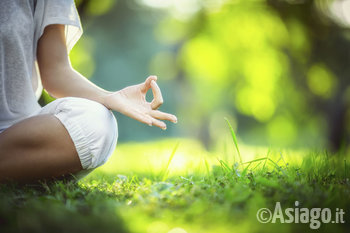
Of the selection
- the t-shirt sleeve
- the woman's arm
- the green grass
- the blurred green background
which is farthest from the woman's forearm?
the blurred green background

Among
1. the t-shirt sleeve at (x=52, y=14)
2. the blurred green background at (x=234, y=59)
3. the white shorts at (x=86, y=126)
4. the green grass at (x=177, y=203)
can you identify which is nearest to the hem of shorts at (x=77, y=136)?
the white shorts at (x=86, y=126)

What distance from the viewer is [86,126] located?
1.86 metres

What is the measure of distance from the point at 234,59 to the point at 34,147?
14.6 m

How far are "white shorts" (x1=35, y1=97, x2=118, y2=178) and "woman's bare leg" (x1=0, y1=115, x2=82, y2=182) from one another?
4cm

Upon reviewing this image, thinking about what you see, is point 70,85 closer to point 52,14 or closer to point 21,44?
point 21,44

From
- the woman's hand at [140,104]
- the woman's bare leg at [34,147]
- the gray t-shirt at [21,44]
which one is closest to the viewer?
the woman's bare leg at [34,147]

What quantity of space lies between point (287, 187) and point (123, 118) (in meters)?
24.8

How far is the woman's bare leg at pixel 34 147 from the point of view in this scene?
5.99 ft

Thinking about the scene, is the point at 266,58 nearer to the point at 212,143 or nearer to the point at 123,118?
the point at 212,143

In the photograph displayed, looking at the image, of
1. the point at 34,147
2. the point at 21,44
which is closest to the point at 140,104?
the point at 34,147

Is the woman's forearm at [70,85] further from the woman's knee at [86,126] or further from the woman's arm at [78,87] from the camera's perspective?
the woman's knee at [86,126]

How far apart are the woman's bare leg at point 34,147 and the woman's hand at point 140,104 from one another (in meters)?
0.37

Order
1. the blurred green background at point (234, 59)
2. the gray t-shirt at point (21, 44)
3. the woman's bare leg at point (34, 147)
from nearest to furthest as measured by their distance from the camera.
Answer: the woman's bare leg at point (34, 147), the gray t-shirt at point (21, 44), the blurred green background at point (234, 59)

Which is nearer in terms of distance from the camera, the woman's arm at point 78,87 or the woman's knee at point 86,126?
the woman's knee at point 86,126
